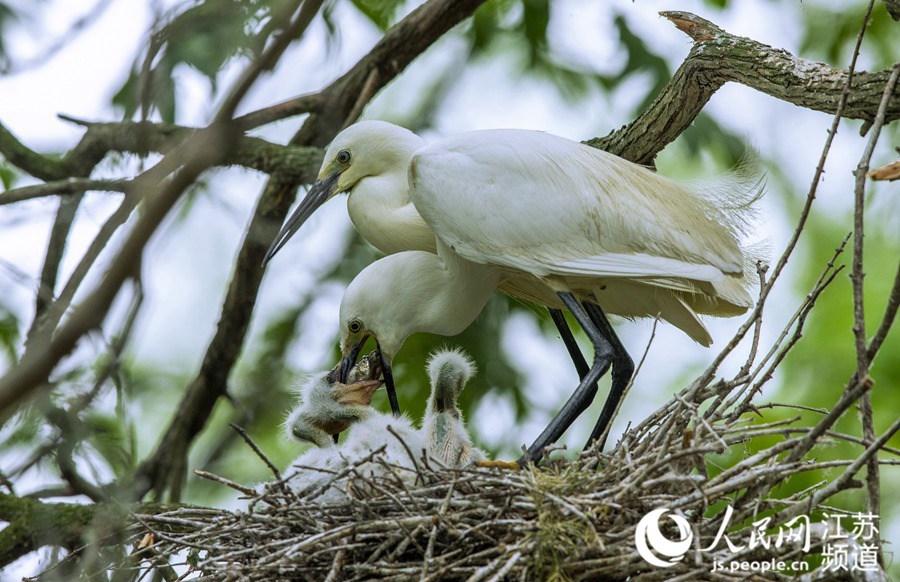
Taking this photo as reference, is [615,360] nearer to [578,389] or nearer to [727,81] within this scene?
[578,389]

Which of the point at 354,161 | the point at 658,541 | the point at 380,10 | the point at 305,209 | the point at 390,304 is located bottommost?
the point at 658,541

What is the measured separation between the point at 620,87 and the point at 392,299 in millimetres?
2342

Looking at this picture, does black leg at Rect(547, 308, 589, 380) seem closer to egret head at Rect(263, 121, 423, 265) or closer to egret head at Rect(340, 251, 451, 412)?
egret head at Rect(340, 251, 451, 412)

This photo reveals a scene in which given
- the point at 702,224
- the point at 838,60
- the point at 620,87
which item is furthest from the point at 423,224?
the point at 838,60

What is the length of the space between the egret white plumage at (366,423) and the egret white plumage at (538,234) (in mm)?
128

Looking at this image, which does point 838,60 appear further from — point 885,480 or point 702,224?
point 702,224

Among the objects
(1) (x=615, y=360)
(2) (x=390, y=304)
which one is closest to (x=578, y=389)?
(1) (x=615, y=360)

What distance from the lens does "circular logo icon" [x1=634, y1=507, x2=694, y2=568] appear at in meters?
2.12

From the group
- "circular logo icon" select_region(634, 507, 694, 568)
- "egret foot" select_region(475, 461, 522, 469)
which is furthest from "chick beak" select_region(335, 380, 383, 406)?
"circular logo icon" select_region(634, 507, 694, 568)

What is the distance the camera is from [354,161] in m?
3.37

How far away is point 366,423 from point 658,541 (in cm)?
105

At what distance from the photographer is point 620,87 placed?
503 cm

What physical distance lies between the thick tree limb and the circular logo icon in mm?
1203

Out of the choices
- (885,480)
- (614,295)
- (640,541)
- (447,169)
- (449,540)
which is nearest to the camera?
(640,541)
